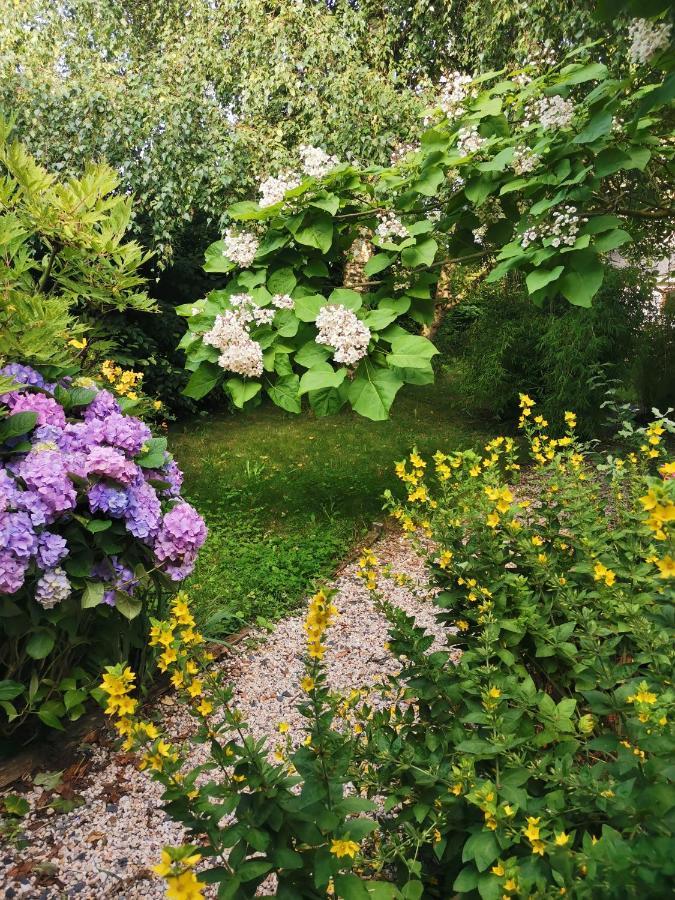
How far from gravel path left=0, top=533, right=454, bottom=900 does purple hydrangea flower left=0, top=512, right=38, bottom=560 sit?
823 millimetres

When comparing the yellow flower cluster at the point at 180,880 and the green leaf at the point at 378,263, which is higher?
the green leaf at the point at 378,263

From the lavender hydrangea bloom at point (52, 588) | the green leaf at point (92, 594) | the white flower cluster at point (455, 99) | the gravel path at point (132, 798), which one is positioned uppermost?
the white flower cluster at point (455, 99)

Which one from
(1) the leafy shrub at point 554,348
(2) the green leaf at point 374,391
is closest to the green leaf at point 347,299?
(2) the green leaf at point 374,391

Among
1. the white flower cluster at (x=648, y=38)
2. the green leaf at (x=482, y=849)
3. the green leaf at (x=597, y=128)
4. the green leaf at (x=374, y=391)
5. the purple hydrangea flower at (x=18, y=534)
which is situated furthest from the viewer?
the green leaf at (x=374, y=391)

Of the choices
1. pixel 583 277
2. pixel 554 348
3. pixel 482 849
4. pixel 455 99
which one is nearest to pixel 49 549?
pixel 482 849

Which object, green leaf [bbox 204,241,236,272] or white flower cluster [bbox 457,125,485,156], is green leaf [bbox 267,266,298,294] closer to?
green leaf [bbox 204,241,236,272]

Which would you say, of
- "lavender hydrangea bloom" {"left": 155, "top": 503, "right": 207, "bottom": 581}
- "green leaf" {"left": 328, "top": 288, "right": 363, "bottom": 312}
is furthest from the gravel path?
"green leaf" {"left": 328, "top": 288, "right": 363, "bottom": 312}

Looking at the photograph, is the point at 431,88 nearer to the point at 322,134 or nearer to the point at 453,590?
the point at 322,134

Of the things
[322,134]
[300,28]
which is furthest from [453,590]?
[300,28]

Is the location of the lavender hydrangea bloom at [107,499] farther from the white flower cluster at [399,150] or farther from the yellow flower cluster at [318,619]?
the white flower cluster at [399,150]

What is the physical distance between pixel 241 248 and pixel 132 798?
2.74 meters

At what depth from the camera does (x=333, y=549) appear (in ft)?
13.2

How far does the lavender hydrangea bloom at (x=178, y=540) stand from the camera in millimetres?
2254

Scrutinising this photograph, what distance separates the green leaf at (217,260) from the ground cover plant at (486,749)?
7.45 feet
